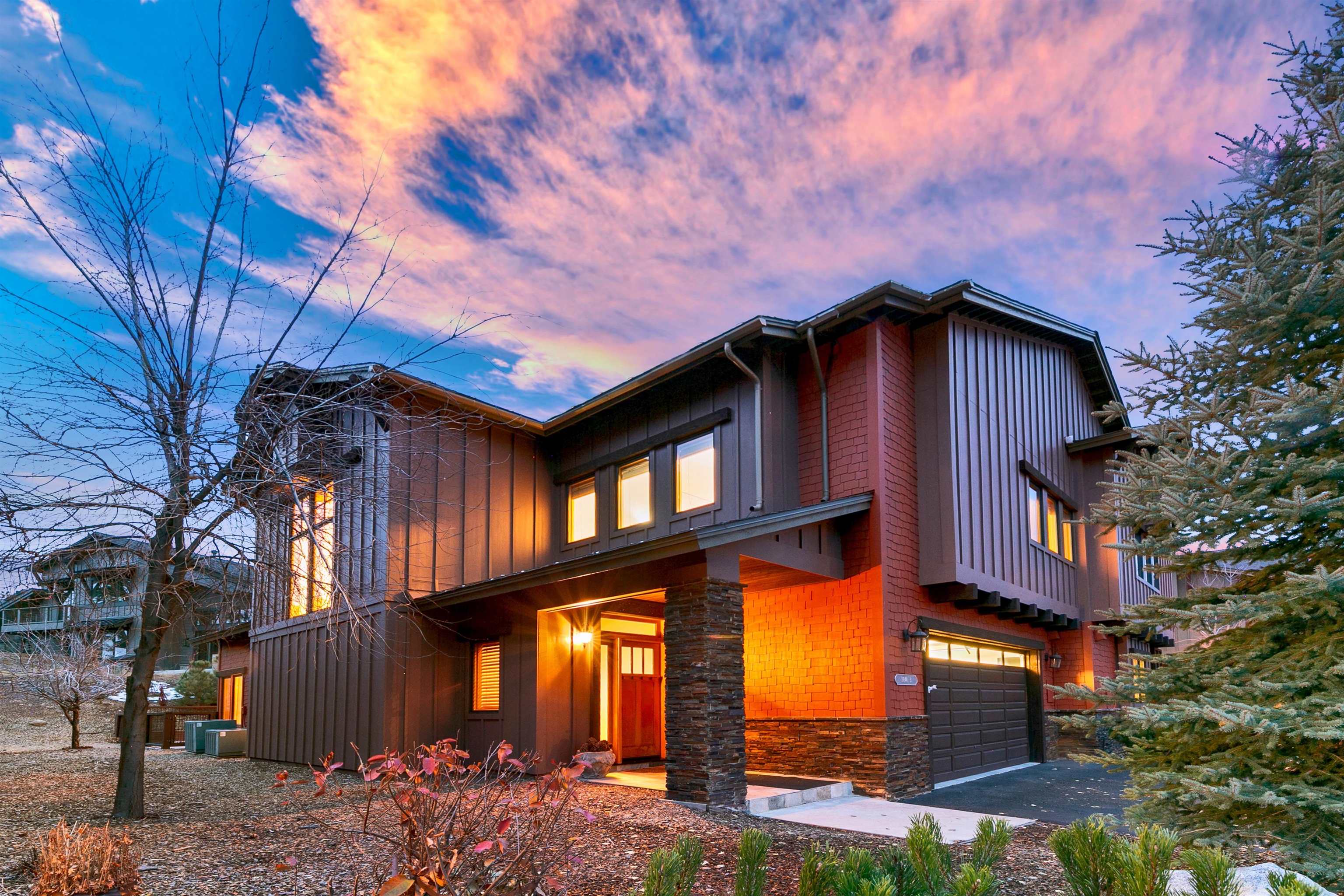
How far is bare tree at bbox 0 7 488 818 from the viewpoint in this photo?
7266 millimetres

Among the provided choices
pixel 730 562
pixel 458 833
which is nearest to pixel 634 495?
pixel 730 562

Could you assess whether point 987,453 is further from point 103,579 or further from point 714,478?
point 103,579

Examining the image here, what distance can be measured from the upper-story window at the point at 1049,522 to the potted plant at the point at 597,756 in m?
7.13

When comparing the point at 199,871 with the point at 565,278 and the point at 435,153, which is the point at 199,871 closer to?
the point at 435,153

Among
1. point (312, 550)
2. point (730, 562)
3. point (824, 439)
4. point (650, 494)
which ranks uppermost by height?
point (824, 439)

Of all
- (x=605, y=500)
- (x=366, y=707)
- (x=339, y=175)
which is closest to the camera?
(x=339, y=175)

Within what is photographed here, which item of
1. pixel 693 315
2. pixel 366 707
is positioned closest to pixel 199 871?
pixel 366 707

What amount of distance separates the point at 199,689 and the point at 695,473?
68.1 ft

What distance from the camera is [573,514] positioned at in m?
15.0

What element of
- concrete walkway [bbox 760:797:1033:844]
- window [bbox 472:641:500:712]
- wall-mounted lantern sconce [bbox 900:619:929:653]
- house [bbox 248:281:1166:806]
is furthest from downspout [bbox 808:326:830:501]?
window [bbox 472:641:500:712]

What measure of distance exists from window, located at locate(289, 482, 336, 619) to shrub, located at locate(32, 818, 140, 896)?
8.73 feet

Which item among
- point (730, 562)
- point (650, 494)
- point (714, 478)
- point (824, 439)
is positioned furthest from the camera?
point (650, 494)

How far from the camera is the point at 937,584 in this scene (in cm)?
1146

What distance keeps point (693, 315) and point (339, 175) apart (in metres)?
12.8
